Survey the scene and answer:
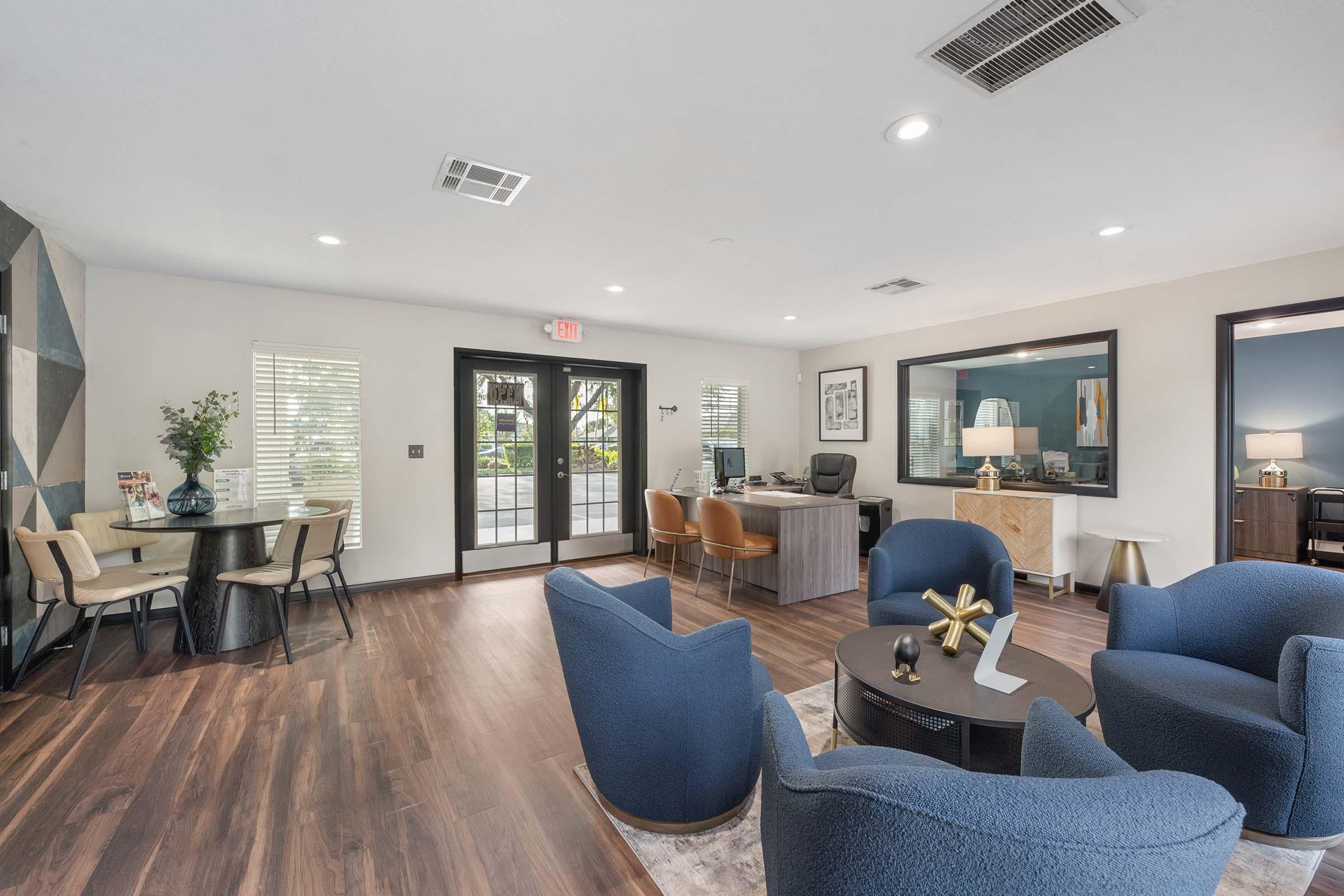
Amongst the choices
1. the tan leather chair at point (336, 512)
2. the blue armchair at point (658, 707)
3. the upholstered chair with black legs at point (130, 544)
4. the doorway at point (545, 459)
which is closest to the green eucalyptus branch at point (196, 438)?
the upholstered chair with black legs at point (130, 544)

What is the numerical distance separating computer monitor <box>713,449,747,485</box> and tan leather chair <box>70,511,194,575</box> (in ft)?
14.0

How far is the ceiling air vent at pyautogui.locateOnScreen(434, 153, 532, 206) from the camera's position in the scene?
8.40 ft

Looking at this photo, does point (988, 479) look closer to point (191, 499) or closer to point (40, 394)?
point (191, 499)

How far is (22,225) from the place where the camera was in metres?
3.14

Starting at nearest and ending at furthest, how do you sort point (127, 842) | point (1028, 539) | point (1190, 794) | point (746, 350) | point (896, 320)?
1. point (1190, 794)
2. point (127, 842)
3. point (1028, 539)
4. point (896, 320)
5. point (746, 350)

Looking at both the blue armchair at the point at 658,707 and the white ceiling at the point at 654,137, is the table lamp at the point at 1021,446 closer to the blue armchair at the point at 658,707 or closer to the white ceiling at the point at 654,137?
the white ceiling at the point at 654,137

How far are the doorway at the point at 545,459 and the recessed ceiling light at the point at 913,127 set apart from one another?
409 cm

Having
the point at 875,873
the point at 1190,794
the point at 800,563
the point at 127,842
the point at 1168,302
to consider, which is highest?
the point at 1168,302

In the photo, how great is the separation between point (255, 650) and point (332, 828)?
2.23m

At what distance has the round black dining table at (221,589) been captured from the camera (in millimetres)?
3525

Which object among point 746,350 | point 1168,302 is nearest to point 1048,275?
point 1168,302

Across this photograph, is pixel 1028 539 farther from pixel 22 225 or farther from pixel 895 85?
pixel 22 225

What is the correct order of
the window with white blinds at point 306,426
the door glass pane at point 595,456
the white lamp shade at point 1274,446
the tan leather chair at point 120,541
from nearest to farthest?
the tan leather chair at point 120,541 → the window with white blinds at point 306,426 → the white lamp shade at point 1274,446 → the door glass pane at point 595,456

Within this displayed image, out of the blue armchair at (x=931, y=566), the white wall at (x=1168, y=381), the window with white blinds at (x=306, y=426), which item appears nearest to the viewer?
the blue armchair at (x=931, y=566)
